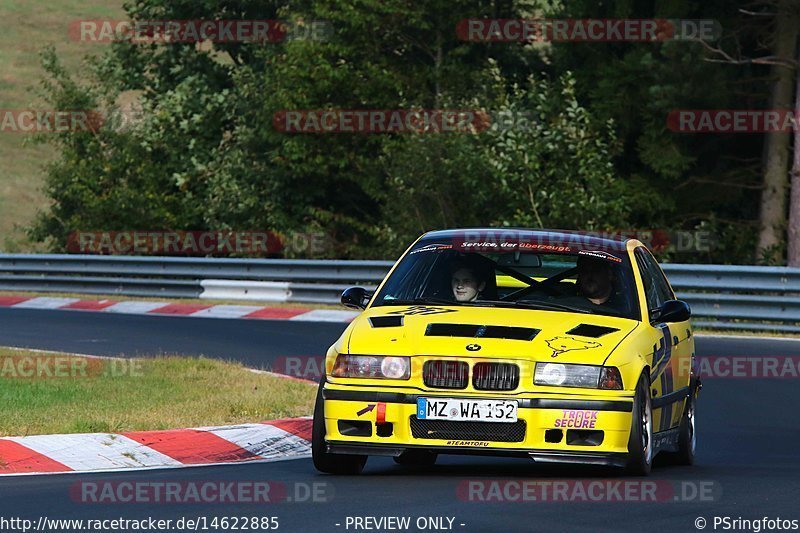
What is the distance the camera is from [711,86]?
31.4 m

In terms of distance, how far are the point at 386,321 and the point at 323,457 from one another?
851 mm

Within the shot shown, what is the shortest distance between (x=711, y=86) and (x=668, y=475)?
22.2 meters

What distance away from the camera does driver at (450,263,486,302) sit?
10508 millimetres

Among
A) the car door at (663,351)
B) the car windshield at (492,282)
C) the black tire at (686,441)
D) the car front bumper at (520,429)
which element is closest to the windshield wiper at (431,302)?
the car windshield at (492,282)

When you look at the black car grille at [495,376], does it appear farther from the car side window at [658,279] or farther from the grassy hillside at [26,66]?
the grassy hillside at [26,66]

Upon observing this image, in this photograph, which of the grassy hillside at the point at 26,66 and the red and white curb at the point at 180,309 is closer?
the red and white curb at the point at 180,309

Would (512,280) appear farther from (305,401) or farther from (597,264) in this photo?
(305,401)

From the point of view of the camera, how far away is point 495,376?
9.12 metres

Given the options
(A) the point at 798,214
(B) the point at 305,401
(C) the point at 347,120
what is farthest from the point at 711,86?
(B) the point at 305,401

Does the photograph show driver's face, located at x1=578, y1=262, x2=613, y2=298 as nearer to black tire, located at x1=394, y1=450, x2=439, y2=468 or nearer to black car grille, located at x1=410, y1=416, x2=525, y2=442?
black tire, located at x1=394, y1=450, x2=439, y2=468

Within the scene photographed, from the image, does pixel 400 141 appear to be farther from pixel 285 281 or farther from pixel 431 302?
pixel 431 302

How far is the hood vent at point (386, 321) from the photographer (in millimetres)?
9648

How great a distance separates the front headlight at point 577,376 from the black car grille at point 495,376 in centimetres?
12

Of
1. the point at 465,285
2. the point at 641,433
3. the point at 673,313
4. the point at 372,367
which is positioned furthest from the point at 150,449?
the point at 673,313
